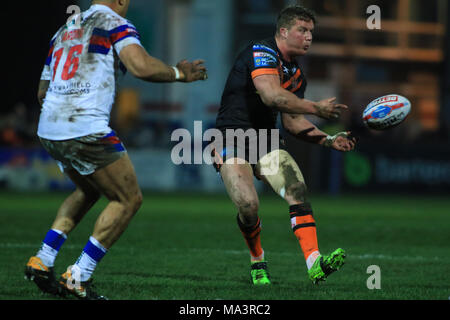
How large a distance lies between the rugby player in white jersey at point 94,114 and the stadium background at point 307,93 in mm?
12705

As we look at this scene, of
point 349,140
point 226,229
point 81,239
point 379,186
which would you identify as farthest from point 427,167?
point 349,140

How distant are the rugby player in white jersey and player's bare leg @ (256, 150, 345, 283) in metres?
1.60

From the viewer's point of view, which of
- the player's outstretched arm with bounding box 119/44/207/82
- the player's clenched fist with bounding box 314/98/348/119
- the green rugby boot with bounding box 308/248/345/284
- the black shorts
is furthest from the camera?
the black shorts

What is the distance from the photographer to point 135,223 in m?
13.5

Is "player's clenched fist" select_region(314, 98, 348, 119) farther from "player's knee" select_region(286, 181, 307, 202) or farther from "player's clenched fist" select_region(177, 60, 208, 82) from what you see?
"player's clenched fist" select_region(177, 60, 208, 82)

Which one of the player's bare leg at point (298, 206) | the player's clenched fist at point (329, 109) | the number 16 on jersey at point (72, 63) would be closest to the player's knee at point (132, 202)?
the number 16 on jersey at point (72, 63)

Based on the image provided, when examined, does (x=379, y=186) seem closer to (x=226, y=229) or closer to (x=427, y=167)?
(x=427, y=167)

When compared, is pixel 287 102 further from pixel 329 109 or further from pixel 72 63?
pixel 72 63

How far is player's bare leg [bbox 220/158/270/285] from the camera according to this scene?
7.49 metres

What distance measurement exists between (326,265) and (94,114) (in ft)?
7.25

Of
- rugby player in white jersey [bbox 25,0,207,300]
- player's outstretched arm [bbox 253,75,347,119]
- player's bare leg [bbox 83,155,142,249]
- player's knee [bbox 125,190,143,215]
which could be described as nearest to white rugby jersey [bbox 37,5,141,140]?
rugby player in white jersey [bbox 25,0,207,300]

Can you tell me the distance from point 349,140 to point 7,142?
16453mm

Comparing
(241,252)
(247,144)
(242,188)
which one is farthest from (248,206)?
(241,252)
